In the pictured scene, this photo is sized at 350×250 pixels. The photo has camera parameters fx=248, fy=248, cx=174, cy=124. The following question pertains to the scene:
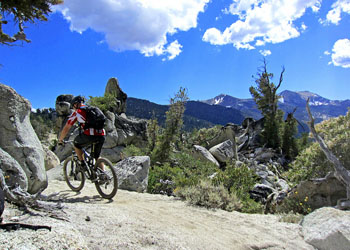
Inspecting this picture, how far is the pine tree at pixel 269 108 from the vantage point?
87.4 ft

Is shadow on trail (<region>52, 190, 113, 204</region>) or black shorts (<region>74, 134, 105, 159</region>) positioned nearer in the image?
shadow on trail (<region>52, 190, 113, 204</region>)

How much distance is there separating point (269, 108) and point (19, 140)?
3061 cm

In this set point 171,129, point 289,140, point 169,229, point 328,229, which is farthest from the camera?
point 289,140

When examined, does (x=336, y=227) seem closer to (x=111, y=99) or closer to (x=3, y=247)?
(x=3, y=247)

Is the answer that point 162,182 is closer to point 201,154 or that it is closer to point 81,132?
point 81,132

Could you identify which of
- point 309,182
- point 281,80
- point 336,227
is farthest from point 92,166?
point 281,80

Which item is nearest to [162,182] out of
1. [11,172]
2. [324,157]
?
[324,157]

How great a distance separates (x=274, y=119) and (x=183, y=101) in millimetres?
14581

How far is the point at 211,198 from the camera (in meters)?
6.33

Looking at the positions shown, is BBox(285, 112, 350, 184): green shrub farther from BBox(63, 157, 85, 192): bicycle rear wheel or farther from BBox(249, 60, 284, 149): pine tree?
BBox(249, 60, 284, 149): pine tree

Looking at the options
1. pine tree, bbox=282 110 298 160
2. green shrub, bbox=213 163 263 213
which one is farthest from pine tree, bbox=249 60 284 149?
green shrub, bbox=213 163 263 213

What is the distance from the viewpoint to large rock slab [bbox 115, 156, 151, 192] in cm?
830

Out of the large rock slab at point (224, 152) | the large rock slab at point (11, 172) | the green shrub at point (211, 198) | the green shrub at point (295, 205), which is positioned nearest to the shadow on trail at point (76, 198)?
the large rock slab at point (11, 172)

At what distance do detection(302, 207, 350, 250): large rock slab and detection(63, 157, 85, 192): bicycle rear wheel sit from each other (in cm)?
537
